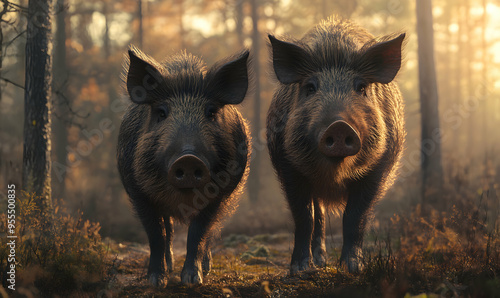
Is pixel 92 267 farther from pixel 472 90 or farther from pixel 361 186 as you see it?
pixel 472 90

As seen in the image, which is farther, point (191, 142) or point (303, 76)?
point (303, 76)

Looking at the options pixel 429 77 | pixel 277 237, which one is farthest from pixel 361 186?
pixel 429 77

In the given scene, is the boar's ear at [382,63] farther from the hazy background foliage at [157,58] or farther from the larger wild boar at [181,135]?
the hazy background foliage at [157,58]

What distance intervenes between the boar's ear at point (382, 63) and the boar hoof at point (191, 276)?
9.05 ft

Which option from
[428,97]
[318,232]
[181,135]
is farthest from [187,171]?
[428,97]

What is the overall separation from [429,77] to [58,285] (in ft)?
27.6

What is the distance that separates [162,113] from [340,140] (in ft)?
6.19

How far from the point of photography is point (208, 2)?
23.0 metres

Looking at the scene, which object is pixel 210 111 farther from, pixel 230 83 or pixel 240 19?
pixel 240 19

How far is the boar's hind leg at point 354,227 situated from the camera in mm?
5141

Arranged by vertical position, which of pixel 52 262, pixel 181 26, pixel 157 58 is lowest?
pixel 52 262

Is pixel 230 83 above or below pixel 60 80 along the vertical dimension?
below

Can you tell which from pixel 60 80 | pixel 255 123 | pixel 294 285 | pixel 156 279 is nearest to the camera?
pixel 294 285

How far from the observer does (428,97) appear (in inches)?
395
